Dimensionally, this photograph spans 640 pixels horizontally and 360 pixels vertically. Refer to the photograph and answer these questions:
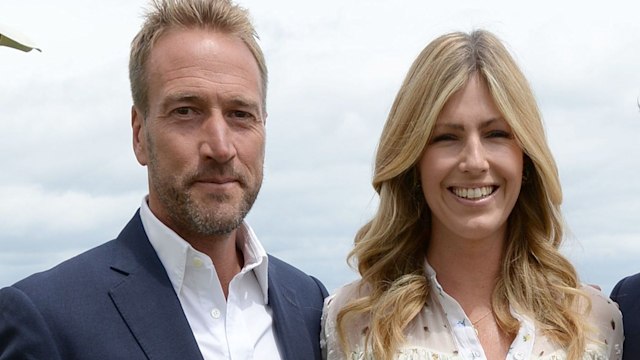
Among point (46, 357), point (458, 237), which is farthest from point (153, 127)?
point (458, 237)

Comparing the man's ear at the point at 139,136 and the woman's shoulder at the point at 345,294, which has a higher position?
the man's ear at the point at 139,136

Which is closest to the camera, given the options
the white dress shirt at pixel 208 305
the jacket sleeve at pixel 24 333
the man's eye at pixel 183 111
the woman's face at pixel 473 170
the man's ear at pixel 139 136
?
the jacket sleeve at pixel 24 333

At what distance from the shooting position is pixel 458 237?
557cm

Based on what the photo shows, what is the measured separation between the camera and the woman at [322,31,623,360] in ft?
17.6

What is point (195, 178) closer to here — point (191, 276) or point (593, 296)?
point (191, 276)

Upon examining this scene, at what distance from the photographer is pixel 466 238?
18.1 feet

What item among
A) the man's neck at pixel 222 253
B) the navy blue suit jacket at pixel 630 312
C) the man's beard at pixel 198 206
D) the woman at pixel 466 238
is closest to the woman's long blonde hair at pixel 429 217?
the woman at pixel 466 238

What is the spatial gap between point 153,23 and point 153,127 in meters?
0.51

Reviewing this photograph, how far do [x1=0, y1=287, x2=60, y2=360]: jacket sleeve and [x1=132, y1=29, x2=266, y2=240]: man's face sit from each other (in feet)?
2.47

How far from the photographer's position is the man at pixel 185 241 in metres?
4.69

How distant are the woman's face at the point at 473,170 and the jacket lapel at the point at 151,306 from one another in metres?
1.33

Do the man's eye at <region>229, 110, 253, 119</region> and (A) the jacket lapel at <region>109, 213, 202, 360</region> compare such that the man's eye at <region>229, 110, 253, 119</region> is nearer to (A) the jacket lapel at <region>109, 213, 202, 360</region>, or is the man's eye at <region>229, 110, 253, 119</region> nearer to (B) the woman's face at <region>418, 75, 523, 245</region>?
(A) the jacket lapel at <region>109, 213, 202, 360</region>

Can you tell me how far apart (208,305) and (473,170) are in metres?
1.31

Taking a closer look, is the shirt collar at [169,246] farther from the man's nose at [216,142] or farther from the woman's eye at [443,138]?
the woman's eye at [443,138]
